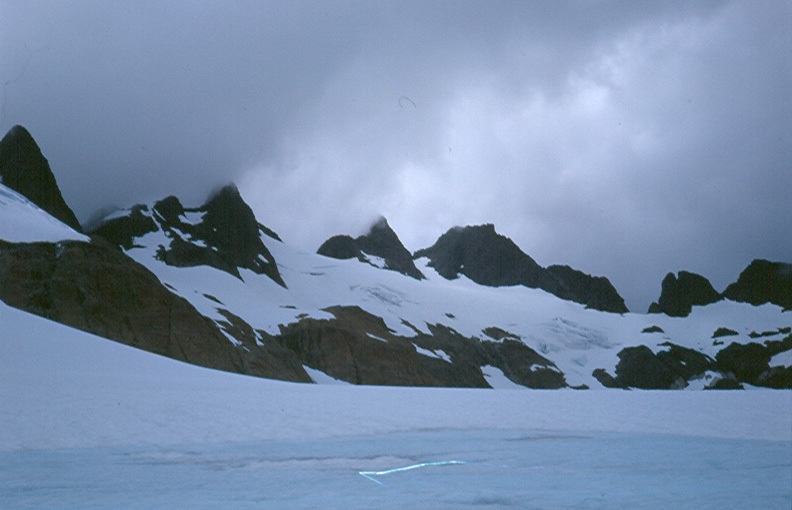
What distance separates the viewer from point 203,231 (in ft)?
386

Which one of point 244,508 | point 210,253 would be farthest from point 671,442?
point 210,253

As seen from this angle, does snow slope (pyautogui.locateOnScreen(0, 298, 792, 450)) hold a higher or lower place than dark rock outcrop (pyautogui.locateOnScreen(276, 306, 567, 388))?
lower

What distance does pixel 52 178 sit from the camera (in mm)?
83062

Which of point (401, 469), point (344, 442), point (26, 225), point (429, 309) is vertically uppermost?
point (26, 225)

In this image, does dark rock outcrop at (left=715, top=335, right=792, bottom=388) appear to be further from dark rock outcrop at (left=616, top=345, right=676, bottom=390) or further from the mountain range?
dark rock outcrop at (left=616, top=345, right=676, bottom=390)

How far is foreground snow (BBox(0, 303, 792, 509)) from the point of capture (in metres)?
8.69

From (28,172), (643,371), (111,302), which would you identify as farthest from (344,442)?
(643,371)

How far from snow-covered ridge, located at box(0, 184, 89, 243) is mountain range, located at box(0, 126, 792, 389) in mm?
211

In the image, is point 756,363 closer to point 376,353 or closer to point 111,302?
point 376,353

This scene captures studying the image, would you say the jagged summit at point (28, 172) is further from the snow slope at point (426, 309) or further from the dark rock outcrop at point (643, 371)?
the dark rock outcrop at point (643, 371)

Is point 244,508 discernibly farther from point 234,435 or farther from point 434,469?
point 234,435

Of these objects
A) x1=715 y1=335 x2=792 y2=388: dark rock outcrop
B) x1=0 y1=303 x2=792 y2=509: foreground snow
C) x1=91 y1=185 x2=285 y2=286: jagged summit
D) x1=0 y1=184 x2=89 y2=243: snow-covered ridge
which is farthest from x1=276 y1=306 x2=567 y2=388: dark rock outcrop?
x1=715 y1=335 x2=792 y2=388: dark rock outcrop

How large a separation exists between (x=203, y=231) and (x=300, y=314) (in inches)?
1403

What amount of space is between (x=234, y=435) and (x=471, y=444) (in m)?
6.41
